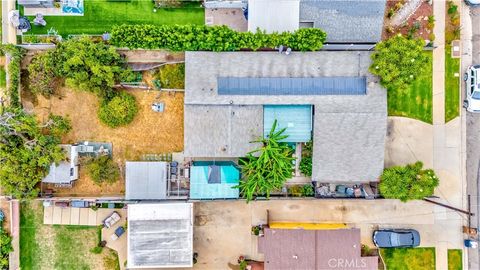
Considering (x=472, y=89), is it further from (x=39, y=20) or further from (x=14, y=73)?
(x=14, y=73)

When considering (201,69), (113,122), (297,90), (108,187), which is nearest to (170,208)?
(108,187)

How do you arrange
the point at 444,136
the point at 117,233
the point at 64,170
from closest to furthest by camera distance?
the point at 64,170
the point at 117,233
the point at 444,136

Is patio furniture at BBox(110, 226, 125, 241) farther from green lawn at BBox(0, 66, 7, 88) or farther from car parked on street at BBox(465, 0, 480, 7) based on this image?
car parked on street at BBox(465, 0, 480, 7)

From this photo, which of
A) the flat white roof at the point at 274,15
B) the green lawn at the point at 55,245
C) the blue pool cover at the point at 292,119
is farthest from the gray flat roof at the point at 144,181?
the flat white roof at the point at 274,15

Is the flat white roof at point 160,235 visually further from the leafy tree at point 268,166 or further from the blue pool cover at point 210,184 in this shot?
the leafy tree at point 268,166

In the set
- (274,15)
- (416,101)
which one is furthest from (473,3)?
(274,15)
